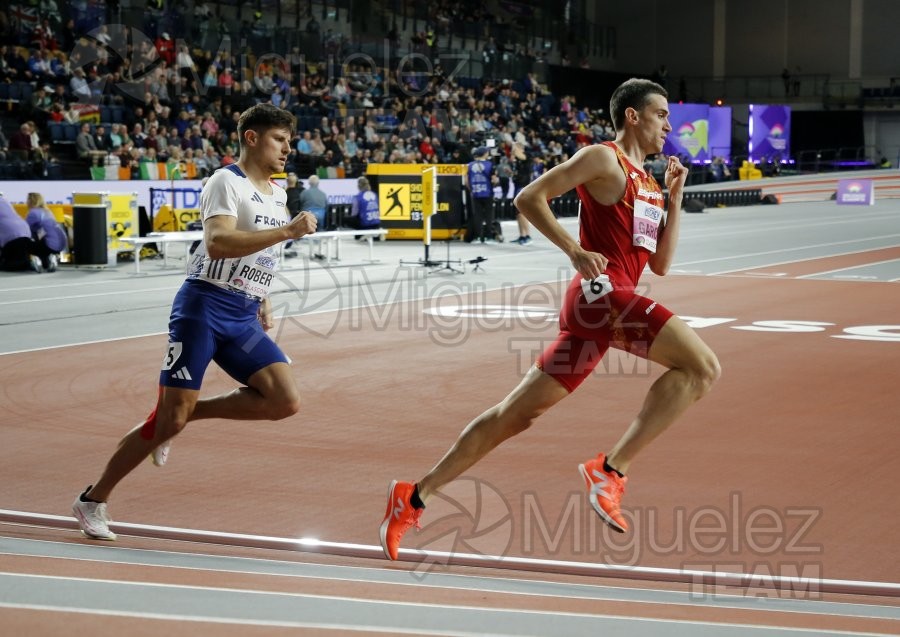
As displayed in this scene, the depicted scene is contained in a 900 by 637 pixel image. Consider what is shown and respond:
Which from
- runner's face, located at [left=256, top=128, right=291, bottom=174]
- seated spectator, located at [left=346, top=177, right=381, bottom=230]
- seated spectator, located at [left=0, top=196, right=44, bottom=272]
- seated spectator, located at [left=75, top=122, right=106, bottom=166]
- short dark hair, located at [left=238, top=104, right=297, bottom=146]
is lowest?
seated spectator, located at [left=0, top=196, right=44, bottom=272]

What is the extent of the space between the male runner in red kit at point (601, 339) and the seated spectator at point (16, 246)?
16.3 metres

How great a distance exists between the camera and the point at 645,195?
5.43m

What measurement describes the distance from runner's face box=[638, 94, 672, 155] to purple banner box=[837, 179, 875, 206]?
41.1 m

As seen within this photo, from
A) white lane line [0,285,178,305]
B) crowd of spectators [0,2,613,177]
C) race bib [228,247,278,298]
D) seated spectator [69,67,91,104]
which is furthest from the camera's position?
seated spectator [69,67,91,104]

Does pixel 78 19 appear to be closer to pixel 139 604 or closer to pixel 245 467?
pixel 245 467

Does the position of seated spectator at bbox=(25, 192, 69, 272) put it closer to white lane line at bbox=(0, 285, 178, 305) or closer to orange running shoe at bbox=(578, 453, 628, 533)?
white lane line at bbox=(0, 285, 178, 305)

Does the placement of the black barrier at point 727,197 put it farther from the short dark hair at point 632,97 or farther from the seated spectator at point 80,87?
the short dark hair at point 632,97

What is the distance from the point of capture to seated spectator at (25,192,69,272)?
784 inches

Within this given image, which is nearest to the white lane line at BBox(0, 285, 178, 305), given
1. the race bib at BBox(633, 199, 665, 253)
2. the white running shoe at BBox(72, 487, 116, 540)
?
the white running shoe at BBox(72, 487, 116, 540)

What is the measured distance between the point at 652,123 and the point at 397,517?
86.1 inches

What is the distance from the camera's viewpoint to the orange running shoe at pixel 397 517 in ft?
16.7

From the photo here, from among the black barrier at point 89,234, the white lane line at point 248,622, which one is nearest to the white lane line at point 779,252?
the black barrier at point 89,234

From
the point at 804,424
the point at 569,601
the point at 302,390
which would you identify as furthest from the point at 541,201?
→ the point at 302,390

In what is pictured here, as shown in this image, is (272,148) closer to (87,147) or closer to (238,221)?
(238,221)
